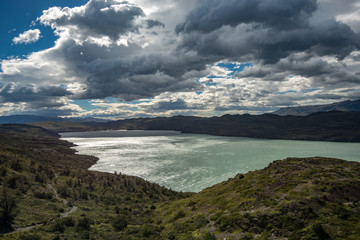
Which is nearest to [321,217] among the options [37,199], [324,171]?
[324,171]

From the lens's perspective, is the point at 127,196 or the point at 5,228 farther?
the point at 127,196

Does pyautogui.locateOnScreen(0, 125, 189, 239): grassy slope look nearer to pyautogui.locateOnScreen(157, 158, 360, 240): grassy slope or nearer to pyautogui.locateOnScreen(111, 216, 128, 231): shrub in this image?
pyautogui.locateOnScreen(111, 216, 128, 231): shrub

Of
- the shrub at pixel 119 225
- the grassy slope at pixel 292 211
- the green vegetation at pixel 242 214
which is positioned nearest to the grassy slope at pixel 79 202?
the green vegetation at pixel 242 214

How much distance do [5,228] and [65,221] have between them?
28.3 ft

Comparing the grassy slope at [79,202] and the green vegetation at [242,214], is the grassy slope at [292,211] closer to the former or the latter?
the green vegetation at [242,214]

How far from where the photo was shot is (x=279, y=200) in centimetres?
2831

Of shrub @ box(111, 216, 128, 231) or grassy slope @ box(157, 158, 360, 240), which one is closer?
grassy slope @ box(157, 158, 360, 240)

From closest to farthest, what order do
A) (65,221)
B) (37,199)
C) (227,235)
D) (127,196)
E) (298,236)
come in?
(298,236) < (227,235) < (65,221) < (37,199) < (127,196)

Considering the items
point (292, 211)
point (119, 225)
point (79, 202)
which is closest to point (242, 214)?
point (292, 211)

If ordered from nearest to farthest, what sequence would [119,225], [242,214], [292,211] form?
1. [292,211]
2. [242,214]
3. [119,225]

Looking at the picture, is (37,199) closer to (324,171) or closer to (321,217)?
(321,217)

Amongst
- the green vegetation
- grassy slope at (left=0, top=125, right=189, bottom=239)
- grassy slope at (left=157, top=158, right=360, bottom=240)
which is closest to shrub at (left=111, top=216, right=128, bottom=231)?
the green vegetation

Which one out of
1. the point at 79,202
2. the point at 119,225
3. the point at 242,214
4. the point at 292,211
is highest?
the point at 292,211

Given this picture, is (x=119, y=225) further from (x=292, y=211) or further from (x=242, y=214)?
(x=292, y=211)
